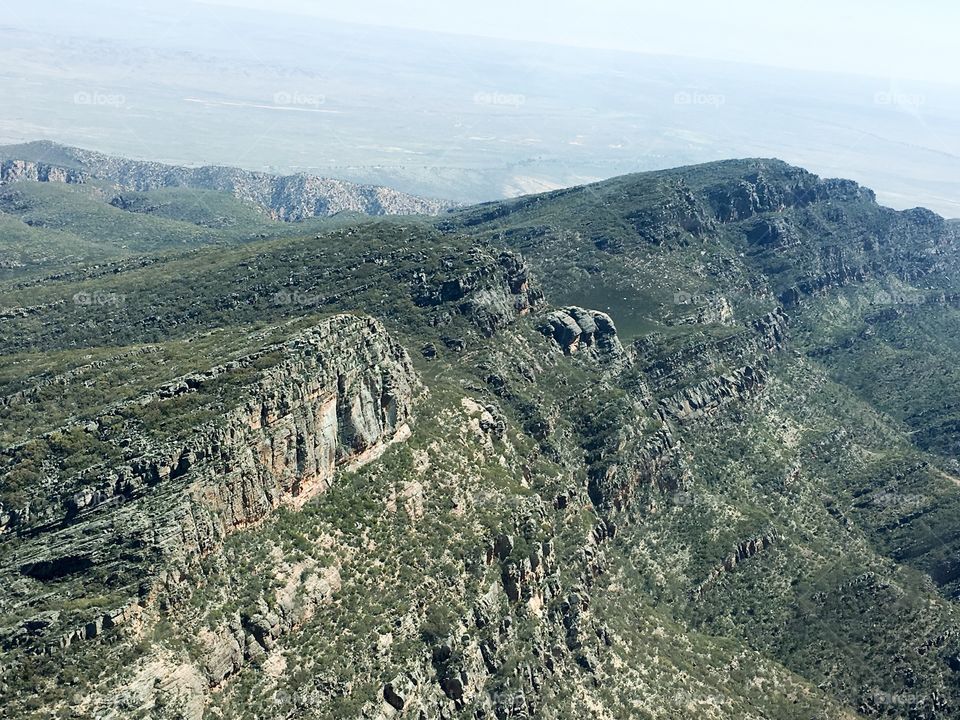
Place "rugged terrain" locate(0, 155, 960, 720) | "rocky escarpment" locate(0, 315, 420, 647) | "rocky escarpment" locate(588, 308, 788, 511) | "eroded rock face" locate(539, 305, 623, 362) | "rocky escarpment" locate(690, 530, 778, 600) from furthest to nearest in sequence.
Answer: "eroded rock face" locate(539, 305, 623, 362), "rocky escarpment" locate(588, 308, 788, 511), "rocky escarpment" locate(690, 530, 778, 600), "rugged terrain" locate(0, 155, 960, 720), "rocky escarpment" locate(0, 315, 420, 647)

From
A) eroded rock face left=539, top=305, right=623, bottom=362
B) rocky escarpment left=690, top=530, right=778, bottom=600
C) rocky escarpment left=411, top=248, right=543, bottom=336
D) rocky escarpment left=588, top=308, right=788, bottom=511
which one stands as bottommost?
rocky escarpment left=690, top=530, right=778, bottom=600

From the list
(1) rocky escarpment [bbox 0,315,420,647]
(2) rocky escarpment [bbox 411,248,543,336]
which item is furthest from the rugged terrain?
(2) rocky escarpment [bbox 411,248,543,336]

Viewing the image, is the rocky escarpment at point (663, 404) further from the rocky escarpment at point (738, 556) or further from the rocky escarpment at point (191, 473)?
the rocky escarpment at point (191, 473)

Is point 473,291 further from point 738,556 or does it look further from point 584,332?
point 738,556

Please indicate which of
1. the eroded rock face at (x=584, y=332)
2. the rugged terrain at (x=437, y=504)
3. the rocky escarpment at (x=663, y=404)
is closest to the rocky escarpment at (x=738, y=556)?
the rugged terrain at (x=437, y=504)

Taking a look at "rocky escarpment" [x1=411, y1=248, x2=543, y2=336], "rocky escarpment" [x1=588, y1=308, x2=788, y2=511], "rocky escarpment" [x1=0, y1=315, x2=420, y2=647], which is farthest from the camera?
"rocky escarpment" [x1=411, y1=248, x2=543, y2=336]

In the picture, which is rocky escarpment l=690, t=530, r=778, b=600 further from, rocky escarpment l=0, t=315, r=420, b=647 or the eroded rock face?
rocky escarpment l=0, t=315, r=420, b=647

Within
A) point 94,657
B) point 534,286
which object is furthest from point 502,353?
point 94,657
